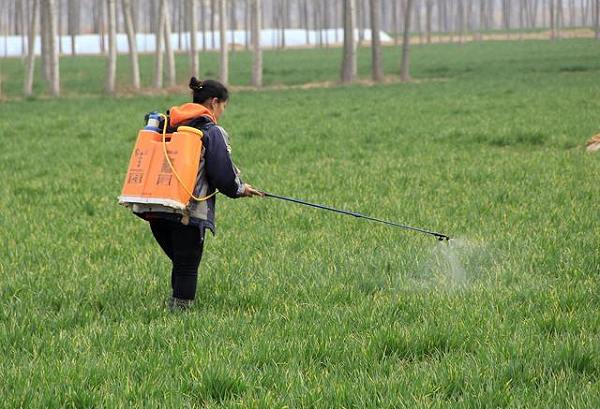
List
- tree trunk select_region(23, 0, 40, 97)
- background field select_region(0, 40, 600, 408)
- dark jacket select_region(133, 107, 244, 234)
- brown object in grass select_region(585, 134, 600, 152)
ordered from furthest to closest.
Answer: tree trunk select_region(23, 0, 40, 97) → brown object in grass select_region(585, 134, 600, 152) → dark jacket select_region(133, 107, 244, 234) → background field select_region(0, 40, 600, 408)

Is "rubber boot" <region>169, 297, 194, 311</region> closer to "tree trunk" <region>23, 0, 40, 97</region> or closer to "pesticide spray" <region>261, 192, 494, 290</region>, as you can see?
"pesticide spray" <region>261, 192, 494, 290</region>

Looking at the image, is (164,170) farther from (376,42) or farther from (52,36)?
(376,42)

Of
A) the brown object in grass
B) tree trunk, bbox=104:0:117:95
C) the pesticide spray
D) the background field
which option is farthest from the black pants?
tree trunk, bbox=104:0:117:95

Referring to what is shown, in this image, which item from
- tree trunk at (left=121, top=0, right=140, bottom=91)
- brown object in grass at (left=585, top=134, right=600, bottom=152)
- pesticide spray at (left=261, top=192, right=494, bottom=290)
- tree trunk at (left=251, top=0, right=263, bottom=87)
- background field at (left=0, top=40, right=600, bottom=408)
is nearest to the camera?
background field at (left=0, top=40, right=600, bottom=408)

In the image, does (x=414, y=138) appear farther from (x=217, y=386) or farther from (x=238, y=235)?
(x=217, y=386)

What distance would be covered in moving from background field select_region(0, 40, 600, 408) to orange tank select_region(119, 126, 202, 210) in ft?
2.86

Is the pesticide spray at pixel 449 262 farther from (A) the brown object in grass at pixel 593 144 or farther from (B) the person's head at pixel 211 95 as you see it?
(A) the brown object in grass at pixel 593 144

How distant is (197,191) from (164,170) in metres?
0.32

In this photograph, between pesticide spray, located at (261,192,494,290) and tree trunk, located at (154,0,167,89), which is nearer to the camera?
A: pesticide spray, located at (261,192,494,290)

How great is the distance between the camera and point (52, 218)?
33.2 ft

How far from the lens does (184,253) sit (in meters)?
6.05

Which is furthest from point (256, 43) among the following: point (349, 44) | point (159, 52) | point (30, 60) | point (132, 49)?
point (30, 60)

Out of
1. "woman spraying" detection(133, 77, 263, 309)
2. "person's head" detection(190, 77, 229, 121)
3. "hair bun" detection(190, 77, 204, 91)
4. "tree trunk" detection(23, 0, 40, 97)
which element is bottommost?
"woman spraying" detection(133, 77, 263, 309)

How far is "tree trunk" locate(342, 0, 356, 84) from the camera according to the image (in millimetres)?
37875
